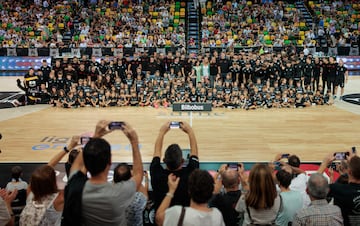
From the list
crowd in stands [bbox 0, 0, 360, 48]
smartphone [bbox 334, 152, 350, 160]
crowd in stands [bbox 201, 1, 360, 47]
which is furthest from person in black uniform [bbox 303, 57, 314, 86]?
smartphone [bbox 334, 152, 350, 160]

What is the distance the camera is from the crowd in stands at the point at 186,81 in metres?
16.3

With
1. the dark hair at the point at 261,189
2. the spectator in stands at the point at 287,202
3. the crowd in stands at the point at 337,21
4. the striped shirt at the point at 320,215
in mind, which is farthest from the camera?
the crowd in stands at the point at 337,21

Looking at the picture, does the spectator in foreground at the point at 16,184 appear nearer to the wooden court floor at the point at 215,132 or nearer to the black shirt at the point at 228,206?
the black shirt at the point at 228,206

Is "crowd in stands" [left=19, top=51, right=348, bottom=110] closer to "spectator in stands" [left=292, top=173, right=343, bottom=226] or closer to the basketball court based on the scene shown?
the basketball court

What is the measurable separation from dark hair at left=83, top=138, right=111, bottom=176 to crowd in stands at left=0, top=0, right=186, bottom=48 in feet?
70.6

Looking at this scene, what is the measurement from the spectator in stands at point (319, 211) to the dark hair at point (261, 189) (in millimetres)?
367

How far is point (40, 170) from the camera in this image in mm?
3791

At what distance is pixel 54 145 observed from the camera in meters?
10.7

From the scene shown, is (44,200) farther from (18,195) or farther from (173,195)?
(18,195)

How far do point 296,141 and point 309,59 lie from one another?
730 centimetres

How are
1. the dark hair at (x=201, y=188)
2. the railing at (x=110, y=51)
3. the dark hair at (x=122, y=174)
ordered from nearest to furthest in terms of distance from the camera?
the dark hair at (x=201, y=188), the dark hair at (x=122, y=174), the railing at (x=110, y=51)

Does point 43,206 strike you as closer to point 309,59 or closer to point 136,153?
point 136,153

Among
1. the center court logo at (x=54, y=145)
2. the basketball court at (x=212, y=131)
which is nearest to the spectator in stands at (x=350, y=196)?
the basketball court at (x=212, y=131)

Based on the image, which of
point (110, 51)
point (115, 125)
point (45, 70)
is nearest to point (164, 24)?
point (110, 51)
